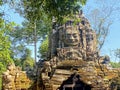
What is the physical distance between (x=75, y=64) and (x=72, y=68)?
36 centimetres

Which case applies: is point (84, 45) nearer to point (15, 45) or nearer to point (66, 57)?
point (66, 57)

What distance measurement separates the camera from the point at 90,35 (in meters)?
25.5

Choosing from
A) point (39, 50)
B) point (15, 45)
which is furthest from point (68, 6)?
point (15, 45)

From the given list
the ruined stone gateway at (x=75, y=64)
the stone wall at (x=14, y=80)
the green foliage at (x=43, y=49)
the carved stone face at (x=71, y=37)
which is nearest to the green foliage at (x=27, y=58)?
the green foliage at (x=43, y=49)

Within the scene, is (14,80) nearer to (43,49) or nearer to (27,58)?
(43,49)

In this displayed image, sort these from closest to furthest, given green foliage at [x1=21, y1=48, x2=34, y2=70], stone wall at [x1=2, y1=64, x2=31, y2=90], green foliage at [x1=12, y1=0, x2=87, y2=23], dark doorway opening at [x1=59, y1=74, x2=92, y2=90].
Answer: green foliage at [x1=12, y1=0, x2=87, y2=23]
stone wall at [x1=2, y1=64, x2=31, y2=90]
dark doorway opening at [x1=59, y1=74, x2=92, y2=90]
green foliage at [x1=21, y1=48, x2=34, y2=70]

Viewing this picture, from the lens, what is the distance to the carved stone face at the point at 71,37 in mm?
24406

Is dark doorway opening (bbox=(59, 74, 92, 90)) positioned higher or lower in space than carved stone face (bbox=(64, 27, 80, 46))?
lower

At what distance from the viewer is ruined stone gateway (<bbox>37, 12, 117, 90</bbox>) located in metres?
21.3

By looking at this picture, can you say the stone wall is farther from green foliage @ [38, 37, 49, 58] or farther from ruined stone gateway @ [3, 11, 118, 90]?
green foliage @ [38, 37, 49, 58]

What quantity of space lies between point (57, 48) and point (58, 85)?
3951mm

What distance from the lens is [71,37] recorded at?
24.5 metres

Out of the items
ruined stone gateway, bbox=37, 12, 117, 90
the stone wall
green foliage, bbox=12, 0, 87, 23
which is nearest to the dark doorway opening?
ruined stone gateway, bbox=37, 12, 117, 90

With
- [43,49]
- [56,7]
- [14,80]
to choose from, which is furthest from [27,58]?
[56,7]
